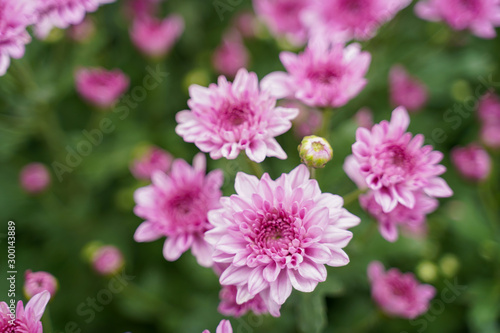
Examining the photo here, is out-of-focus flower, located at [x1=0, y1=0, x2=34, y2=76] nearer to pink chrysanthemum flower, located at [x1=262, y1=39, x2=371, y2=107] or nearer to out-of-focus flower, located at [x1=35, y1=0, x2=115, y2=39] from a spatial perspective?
out-of-focus flower, located at [x1=35, y1=0, x2=115, y2=39]

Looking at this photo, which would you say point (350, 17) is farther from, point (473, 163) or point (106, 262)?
point (106, 262)

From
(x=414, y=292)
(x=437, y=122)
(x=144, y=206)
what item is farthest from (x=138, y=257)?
(x=437, y=122)

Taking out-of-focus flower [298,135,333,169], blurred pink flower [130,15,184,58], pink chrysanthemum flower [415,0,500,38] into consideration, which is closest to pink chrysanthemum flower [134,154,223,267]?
out-of-focus flower [298,135,333,169]

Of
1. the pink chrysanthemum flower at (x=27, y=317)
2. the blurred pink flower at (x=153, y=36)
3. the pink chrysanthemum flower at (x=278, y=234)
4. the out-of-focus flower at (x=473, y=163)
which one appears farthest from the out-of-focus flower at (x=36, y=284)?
the out-of-focus flower at (x=473, y=163)

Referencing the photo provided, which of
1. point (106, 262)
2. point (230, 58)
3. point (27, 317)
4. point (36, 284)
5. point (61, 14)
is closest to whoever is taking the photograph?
point (27, 317)

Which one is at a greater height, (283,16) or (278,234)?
(278,234)

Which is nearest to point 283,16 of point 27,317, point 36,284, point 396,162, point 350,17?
point 350,17
